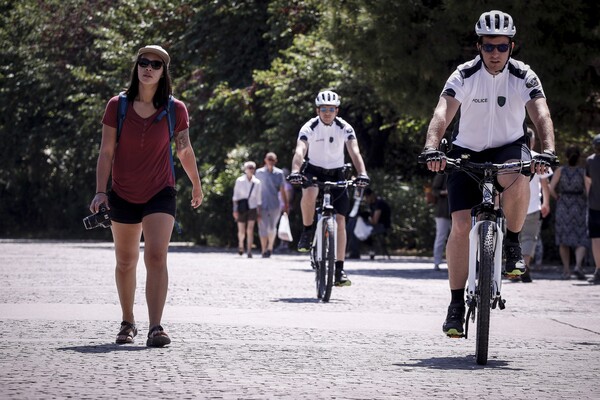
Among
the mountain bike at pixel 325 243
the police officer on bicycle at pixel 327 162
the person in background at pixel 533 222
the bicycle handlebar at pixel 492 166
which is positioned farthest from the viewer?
the person in background at pixel 533 222

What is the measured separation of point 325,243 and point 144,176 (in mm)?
5107

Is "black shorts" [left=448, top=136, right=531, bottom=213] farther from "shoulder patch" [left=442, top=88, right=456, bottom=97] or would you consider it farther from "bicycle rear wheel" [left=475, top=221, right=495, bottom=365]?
"bicycle rear wheel" [left=475, top=221, right=495, bottom=365]

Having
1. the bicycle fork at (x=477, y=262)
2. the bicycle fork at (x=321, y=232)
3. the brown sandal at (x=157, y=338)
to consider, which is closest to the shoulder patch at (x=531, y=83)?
the bicycle fork at (x=477, y=262)

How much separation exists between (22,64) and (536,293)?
101 feet

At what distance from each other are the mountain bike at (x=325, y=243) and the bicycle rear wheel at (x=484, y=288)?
5446mm

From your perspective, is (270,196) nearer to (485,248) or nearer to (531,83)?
(531,83)

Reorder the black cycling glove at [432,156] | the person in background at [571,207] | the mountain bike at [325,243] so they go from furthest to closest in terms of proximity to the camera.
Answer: the person in background at [571,207] < the mountain bike at [325,243] < the black cycling glove at [432,156]

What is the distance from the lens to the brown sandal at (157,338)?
8.79 metres

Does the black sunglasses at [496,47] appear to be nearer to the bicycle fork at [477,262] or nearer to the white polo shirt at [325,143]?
the bicycle fork at [477,262]

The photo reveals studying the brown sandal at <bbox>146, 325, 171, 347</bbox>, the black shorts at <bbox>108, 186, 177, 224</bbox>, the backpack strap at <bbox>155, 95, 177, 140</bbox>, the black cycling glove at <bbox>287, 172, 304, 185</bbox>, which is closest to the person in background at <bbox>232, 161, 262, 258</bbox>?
the black cycling glove at <bbox>287, 172, 304, 185</bbox>

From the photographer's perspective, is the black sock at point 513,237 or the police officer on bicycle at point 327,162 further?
the police officer on bicycle at point 327,162

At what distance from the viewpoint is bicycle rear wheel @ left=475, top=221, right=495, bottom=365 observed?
8.00 m

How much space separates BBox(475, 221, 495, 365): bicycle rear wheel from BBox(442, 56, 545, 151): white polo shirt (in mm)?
666

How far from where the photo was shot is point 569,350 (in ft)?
30.3
